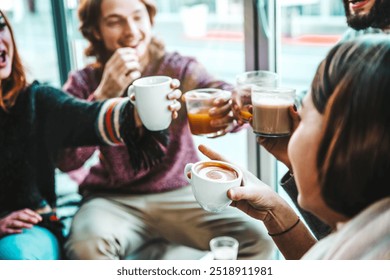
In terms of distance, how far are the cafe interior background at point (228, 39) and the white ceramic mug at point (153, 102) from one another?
7.4 inches

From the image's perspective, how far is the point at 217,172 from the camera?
3.24 ft

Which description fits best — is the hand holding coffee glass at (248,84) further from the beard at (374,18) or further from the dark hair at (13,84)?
the dark hair at (13,84)

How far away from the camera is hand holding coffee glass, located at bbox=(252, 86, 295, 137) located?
1004 mm

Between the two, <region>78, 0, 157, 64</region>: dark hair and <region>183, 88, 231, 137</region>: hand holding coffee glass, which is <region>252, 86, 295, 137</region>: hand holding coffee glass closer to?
<region>183, 88, 231, 137</region>: hand holding coffee glass

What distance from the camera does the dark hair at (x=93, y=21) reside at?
1.29 metres

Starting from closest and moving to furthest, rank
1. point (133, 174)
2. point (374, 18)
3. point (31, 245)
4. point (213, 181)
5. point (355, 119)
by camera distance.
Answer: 1. point (355, 119)
2. point (213, 181)
3. point (374, 18)
4. point (31, 245)
5. point (133, 174)

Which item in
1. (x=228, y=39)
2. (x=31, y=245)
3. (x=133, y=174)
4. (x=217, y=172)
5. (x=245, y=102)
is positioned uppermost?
(x=228, y=39)

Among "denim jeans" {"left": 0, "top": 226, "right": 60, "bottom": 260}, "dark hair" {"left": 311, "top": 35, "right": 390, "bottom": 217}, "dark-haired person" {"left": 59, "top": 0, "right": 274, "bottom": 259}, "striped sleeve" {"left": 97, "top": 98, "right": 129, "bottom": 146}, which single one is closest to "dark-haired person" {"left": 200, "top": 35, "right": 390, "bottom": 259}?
"dark hair" {"left": 311, "top": 35, "right": 390, "bottom": 217}

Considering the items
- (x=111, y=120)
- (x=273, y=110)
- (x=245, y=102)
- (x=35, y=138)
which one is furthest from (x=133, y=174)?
(x=273, y=110)

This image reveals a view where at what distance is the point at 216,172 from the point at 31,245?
599 mm

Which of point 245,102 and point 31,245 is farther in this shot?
point 31,245

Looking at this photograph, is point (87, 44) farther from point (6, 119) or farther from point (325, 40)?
point (325, 40)

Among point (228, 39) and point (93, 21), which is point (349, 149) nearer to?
point (228, 39)
